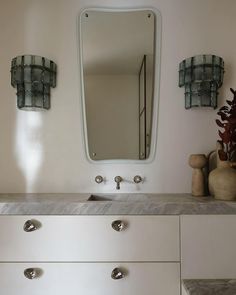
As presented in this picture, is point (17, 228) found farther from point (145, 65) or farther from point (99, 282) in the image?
point (145, 65)

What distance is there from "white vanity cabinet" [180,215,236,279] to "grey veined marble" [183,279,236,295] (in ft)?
0.12

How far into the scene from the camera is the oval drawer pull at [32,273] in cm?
121

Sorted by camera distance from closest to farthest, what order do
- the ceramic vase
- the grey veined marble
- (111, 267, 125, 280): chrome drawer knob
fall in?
the grey veined marble < (111, 267, 125, 280): chrome drawer knob < the ceramic vase

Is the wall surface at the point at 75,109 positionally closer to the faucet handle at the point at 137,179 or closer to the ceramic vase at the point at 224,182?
the faucet handle at the point at 137,179

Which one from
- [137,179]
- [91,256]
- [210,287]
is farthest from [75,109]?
[210,287]

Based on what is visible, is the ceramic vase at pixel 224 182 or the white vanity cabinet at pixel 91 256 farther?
the ceramic vase at pixel 224 182

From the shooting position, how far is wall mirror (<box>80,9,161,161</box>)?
166cm

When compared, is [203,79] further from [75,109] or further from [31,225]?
[31,225]

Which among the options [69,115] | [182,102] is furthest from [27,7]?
[182,102]

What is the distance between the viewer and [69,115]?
66.0 inches

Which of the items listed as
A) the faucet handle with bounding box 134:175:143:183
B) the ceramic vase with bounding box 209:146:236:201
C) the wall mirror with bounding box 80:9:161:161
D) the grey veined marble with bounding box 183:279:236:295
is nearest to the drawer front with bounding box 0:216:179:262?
the grey veined marble with bounding box 183:279:236:295

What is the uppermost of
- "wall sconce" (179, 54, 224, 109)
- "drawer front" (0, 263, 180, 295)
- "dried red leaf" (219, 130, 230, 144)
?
"wall sconce" (179, 54, 224, 109)

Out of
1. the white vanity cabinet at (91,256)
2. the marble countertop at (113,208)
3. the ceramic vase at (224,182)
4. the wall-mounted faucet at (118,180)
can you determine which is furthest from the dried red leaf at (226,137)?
the wall-mounted faucet at (118,180)

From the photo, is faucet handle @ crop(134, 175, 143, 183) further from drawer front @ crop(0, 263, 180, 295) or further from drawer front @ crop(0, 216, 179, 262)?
drawer front @ crop(0, 263, 180, 295)
